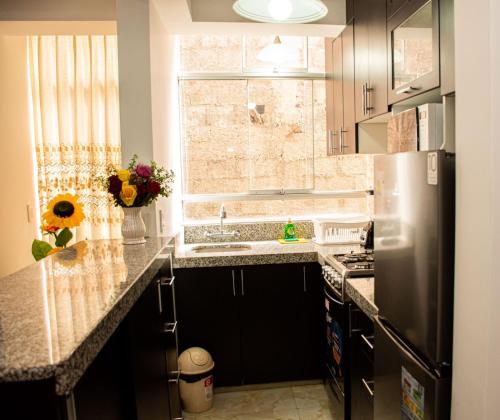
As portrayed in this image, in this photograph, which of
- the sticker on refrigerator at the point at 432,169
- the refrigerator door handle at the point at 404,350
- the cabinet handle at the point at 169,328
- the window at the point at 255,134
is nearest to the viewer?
the sticker on refrigerator at the point at 432,169

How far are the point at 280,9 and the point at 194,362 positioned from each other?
212 centimetres

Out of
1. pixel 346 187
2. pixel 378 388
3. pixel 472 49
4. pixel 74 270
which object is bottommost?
pixel 378 388

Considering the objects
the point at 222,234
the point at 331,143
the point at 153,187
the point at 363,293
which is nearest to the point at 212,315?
the point at 222,234

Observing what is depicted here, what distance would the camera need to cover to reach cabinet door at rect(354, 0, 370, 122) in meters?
2.56

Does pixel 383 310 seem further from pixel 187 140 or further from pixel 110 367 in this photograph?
pixel 187 140

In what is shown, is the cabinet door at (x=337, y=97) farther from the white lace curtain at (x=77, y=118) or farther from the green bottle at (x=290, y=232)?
the white lace curtain at (x=77, y=118)

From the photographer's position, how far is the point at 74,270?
171cm

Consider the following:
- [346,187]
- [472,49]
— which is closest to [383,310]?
[472,49]

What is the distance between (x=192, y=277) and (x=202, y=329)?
1.23 feet

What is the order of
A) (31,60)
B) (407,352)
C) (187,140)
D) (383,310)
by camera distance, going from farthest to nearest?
(187,140) < (31,60) < (383,310) < (407,352)

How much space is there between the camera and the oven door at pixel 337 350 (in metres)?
2.35

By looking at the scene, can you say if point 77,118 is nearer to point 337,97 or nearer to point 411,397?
point 337,97

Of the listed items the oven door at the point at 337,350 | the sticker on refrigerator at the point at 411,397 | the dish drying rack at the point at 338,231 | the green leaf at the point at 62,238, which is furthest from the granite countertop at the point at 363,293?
the green leaf at the point at 62,238

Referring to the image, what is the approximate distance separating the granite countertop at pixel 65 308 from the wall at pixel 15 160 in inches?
49.4
